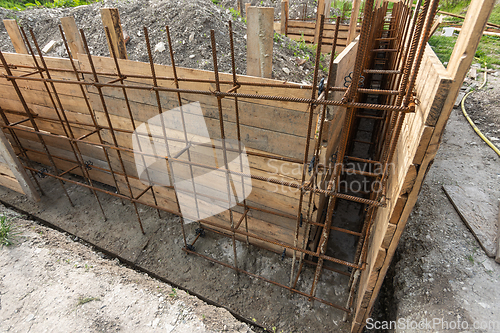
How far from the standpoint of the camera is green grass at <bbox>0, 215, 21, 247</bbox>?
4.27 m

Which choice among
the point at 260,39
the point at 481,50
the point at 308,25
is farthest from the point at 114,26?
the point at 481,50

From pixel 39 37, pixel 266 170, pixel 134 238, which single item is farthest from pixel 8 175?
pixel 266 170

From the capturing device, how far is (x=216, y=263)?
4496 mm

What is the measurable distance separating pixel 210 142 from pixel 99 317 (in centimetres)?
275

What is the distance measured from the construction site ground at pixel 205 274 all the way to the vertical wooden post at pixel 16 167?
14.9 inches

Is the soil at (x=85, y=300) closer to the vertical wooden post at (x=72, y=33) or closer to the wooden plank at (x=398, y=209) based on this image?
the wooden plank at (x=398, y=209)

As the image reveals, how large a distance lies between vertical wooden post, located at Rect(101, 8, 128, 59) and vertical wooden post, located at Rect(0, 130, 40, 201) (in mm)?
3329

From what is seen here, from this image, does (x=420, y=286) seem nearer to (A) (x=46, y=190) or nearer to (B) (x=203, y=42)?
(B) (x=203, y=42)

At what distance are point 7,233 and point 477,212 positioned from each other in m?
7.60

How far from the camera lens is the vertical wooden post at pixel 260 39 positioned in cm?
313

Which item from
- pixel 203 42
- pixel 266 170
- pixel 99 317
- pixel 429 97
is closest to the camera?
pixel 429 97

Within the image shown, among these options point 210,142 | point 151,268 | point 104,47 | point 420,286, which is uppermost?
point 104,47

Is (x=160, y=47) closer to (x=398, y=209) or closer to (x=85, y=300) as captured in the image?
(x=85, y=300)

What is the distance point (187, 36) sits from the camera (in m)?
4.83
